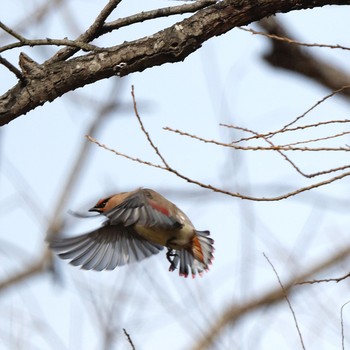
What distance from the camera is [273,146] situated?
256 cm

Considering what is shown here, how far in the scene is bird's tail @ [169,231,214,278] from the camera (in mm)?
3352

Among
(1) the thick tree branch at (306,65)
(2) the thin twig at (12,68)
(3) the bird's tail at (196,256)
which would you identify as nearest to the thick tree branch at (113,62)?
(2) the thin twig at (12,68)

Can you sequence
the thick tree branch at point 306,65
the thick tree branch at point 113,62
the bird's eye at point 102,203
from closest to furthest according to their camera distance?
1. the thick tree branch at point 113,62
2. the bird's eye at point 102,203
3. the thick tree branch at point 306,65

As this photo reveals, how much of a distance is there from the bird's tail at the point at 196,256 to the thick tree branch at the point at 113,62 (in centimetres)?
79

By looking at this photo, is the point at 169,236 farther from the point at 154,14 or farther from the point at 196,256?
the point at 154,14

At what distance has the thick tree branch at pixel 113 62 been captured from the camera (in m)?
2.81

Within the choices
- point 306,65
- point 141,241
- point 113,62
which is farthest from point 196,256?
point 306,65

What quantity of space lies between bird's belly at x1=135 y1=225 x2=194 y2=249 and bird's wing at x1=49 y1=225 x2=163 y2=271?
0.08 metres

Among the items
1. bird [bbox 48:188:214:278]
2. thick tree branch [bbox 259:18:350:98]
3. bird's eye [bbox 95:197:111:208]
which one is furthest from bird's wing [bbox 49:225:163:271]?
thick tree branch [bbox 259:18:350:98]

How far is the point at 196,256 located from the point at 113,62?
882 mm

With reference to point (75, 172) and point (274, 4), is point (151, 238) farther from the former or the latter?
point (75, 172)

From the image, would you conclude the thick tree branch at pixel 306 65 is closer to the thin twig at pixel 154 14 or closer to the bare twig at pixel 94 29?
the thin twig at pixel 154 14

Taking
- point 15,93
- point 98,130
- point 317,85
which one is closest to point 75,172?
point 98,130

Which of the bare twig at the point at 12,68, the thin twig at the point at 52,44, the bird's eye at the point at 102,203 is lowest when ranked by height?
the bird's eye at the point at 102,203
